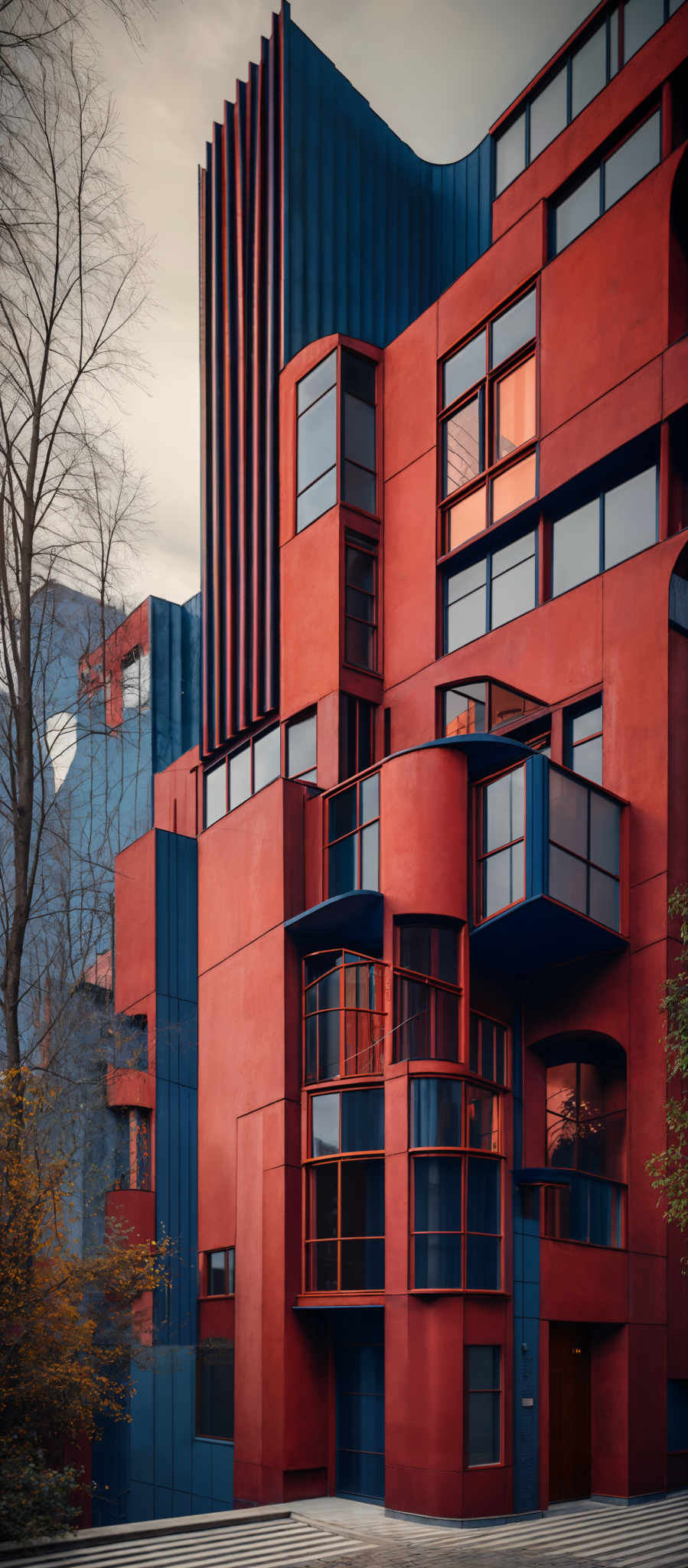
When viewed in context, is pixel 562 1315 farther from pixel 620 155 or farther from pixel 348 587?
pixel 620 155

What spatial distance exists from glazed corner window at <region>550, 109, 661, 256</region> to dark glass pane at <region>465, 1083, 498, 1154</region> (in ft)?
52.8

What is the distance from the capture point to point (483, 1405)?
1841 cm

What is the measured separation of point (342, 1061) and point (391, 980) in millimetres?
1964

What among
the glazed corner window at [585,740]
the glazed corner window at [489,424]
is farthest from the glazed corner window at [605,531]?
the glazed corner window at [585,740]

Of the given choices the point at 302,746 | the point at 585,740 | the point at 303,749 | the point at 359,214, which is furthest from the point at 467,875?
the point at 359,214

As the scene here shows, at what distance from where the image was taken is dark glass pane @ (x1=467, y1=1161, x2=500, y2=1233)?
18922mm

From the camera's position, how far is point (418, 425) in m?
26.9

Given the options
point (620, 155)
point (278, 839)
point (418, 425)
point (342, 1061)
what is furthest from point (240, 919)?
point (620, 155)

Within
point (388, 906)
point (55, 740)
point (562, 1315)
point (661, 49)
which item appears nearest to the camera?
point (55, 740)

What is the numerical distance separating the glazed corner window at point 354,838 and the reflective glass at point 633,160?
→ 11.9 metres

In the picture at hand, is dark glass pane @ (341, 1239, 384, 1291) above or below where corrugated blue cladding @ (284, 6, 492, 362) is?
below

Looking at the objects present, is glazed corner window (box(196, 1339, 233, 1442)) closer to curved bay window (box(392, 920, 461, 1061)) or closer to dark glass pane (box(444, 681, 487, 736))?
curved bay window (box(392, 920, 461, 1061))

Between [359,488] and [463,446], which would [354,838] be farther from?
[463,446]

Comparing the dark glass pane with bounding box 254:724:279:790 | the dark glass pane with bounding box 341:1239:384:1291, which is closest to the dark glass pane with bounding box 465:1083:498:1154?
the dark glass pane with bounding box 341:1239:384:1291
